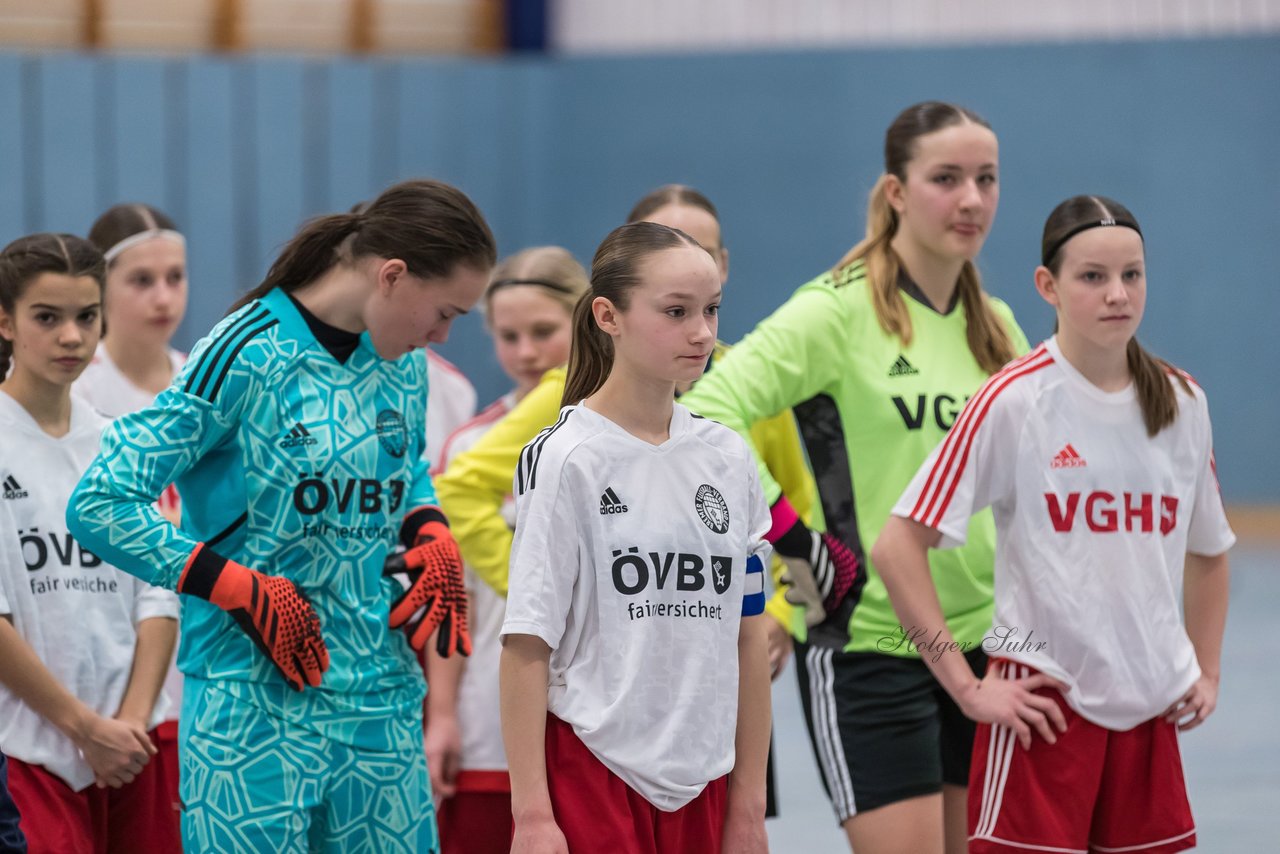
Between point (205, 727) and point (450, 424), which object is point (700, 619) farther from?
point (450, 424)

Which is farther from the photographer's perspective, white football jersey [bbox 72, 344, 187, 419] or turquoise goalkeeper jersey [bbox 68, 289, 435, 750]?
white football jersey [bbox 72, 344, 187, 419]

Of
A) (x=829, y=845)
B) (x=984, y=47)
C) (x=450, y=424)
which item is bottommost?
(x=829, y=845)

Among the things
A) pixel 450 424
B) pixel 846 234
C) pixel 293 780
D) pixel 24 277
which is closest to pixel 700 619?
pixel 293 780

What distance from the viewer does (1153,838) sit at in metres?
2.89

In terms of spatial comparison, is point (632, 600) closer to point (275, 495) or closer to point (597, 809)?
point (597, 809)

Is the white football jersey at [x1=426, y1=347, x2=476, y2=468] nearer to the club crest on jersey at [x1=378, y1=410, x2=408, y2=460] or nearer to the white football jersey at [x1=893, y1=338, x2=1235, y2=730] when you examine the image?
the club crest on jersey at [x1=378, y1=410, x2=408, y2=460]

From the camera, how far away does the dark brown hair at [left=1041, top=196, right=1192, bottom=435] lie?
116 inches

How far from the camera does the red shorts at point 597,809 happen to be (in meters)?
2.39

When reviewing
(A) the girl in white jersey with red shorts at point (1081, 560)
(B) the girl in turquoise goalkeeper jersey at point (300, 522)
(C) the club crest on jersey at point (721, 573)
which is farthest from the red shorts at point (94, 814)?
(A) the girl in white jersey with red shorts at point (1081, 560)

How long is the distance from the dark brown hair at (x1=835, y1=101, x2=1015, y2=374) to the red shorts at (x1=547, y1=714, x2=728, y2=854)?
1341mm

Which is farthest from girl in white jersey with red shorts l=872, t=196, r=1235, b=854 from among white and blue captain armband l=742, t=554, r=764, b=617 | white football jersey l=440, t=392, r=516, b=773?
white football jersey l=440, t=392, r=516, b=773

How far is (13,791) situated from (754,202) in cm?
953

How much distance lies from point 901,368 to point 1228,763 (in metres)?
3.50

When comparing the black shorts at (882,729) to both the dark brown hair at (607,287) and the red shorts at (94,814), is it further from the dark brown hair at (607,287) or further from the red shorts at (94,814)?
the red shorts at (94,814)
